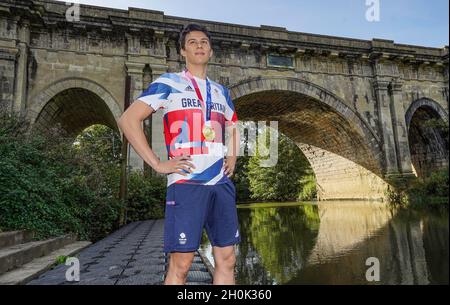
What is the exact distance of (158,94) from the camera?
1.79 metres

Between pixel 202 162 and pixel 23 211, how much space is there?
432 cm

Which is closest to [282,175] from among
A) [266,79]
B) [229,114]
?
[266,79]

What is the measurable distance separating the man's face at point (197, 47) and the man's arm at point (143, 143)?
0.42 meters

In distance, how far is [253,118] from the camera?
17.1 m

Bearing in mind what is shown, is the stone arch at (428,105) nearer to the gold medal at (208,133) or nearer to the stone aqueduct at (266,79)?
the stone aqueduct at (266,79)

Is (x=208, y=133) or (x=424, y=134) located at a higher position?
(x=424, y=134)

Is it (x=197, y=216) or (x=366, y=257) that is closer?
(x=197, y=216)

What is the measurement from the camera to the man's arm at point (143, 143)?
1.66 meters

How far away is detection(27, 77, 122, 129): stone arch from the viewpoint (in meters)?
10.7

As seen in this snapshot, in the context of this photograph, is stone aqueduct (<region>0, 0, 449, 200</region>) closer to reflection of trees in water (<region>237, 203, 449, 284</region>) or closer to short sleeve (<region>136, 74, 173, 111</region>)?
reflection of trees in water (<region>237, 203, 449, 284</region>)

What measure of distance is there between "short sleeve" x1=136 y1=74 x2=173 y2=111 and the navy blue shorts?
18.1 inches

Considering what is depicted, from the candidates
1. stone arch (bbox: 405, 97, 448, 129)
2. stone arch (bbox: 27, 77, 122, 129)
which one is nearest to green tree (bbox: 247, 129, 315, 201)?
stone arch (bbox: 405, 97, 448, 129)

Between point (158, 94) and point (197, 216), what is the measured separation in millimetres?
693

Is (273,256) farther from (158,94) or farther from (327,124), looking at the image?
(327,124)
